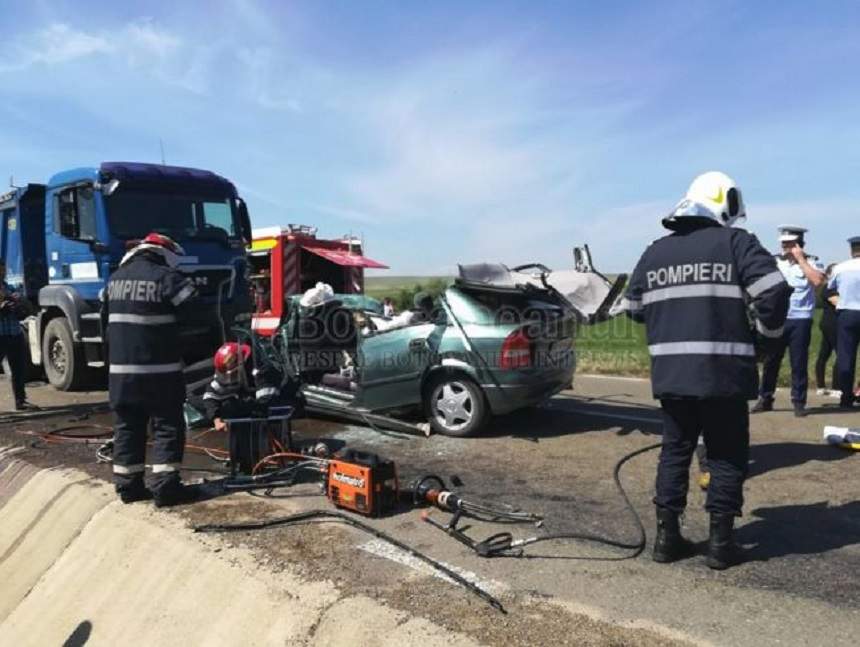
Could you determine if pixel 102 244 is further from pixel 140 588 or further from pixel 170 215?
pixel 140 588

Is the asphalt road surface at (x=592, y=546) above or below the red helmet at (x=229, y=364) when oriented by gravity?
below

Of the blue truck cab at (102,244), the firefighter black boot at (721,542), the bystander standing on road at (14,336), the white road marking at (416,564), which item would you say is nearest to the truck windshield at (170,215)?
the blue truck cab at (102,244)

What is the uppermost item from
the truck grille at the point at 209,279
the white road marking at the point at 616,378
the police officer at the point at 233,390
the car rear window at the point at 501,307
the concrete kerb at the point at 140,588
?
the truck grille at the point at 209,279

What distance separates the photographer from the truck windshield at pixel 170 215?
878cm

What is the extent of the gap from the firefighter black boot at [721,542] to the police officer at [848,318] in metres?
4.79

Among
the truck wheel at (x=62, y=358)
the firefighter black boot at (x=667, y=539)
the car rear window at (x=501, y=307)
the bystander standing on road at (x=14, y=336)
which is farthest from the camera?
the truck wheel at (x=62, y=358)

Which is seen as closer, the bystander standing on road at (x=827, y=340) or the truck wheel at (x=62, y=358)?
the bystander standing on road at (x=827, y=340)

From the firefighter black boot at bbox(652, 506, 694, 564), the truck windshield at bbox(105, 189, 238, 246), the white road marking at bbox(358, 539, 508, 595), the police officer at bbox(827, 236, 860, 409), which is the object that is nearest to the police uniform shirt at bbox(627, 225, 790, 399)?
the firefighter black boot at bbox(652, 506, 694, 564)

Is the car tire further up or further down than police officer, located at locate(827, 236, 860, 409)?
further down

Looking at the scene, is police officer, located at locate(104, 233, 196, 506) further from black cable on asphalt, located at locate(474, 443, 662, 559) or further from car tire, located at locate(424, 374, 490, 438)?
car tire, located at locate(424, 374, 490, 438)

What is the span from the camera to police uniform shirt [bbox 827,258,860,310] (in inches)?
282

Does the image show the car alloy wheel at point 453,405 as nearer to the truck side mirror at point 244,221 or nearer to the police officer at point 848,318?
the police officer at point 848,318

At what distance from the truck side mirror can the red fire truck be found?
2711mm

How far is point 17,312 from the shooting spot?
8016 mm
